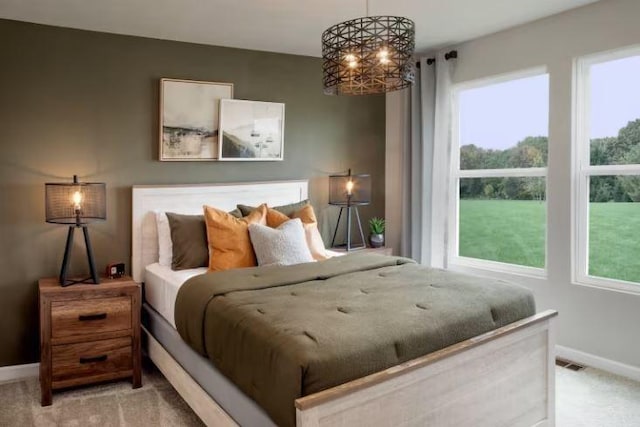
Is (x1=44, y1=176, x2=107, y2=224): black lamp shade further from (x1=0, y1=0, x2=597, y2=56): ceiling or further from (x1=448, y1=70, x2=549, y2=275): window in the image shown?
(x1=448, y1=70, x2=549, y2=275): window

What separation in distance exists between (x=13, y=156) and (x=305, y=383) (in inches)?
106

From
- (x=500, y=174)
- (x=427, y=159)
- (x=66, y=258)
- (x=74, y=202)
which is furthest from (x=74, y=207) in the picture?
(x=500, y=174)

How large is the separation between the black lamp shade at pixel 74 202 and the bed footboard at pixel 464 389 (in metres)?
2.17

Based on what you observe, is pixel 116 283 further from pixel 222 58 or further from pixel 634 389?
pixel 634 389

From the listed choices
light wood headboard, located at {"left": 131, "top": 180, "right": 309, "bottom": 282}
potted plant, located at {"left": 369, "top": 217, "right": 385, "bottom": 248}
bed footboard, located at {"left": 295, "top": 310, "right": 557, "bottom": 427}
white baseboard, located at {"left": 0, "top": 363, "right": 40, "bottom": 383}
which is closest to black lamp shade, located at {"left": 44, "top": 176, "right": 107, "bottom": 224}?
light wood headboard, located at {"left": 131, "top": 180, "right": 309, "bottom": 282}

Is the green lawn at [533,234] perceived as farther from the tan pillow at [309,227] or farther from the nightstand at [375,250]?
the tan pillow at [309,227]

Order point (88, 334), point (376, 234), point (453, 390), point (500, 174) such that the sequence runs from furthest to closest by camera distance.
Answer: point (376, 234) → point (500, 174) → point (88, 334) → point (453, 390)

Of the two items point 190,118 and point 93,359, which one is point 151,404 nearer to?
point 93,359

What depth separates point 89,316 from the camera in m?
3.06

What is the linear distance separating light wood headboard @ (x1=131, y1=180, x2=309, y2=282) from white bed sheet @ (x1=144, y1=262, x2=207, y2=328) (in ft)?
0.40

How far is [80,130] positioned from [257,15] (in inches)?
57.6

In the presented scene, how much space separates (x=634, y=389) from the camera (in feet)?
10.1

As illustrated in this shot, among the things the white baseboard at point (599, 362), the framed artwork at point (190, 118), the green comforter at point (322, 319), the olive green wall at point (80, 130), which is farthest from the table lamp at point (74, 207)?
the white baseboard at point (599, 362)

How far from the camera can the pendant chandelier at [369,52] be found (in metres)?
2.40
